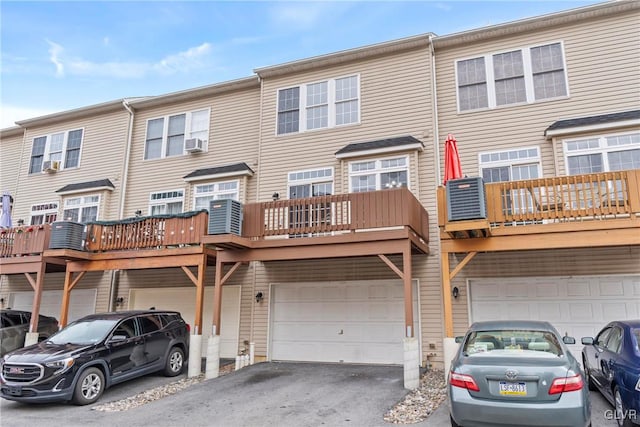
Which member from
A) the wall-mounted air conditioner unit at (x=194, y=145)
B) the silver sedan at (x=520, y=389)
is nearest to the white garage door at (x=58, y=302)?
the wall-mounted air conditioner unit at (x=194, y=145)

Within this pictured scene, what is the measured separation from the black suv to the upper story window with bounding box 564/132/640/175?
10.4m

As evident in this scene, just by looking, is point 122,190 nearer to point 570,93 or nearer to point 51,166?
point 51,166

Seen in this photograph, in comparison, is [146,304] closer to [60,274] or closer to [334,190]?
[60,274]

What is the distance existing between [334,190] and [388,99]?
3055mm

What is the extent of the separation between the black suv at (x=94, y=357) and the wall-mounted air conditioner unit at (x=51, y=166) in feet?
30.6

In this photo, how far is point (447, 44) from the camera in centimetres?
1208

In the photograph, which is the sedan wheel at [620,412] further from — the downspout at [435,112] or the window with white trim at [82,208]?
the window with white trim at [82,208]

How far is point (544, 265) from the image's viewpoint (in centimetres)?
1010

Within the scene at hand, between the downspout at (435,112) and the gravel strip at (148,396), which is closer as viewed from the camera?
the gravel strip at (148,396)

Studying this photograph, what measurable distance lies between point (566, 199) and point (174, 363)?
9643 millimetres

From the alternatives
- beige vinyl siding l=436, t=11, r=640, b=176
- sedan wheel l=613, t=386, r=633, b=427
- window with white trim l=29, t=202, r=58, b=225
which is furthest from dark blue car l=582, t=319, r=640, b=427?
window with white trim l=29, t=202, r=58, b=225

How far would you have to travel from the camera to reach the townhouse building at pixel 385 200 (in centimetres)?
916

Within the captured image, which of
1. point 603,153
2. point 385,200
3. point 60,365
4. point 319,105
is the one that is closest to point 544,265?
point 603,153

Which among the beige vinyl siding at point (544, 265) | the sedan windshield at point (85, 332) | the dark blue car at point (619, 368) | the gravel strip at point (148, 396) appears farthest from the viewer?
the beige vinyl siding at point (544, 265)
